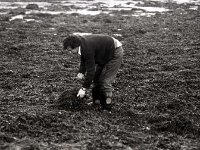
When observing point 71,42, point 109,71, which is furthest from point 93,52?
point 109,71

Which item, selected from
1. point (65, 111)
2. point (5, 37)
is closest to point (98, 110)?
point (65, 111)

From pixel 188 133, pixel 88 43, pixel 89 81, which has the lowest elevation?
pixel 188 133

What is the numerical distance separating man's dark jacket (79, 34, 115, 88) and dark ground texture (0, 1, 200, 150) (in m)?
1.13

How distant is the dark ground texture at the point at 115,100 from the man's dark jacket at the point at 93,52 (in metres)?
1.13

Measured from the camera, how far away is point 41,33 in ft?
73.5

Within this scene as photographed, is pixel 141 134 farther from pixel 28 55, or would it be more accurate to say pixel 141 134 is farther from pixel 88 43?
pixel 28 55

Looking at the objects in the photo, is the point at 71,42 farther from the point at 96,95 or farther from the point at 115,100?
the point at 115,100

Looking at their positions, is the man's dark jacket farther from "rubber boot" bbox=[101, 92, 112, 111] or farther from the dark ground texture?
the dark ground texture

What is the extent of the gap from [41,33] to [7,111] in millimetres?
14029

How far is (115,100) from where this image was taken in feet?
32.2

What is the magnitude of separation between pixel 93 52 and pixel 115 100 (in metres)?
2.28

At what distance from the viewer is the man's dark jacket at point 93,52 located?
25.6 feet

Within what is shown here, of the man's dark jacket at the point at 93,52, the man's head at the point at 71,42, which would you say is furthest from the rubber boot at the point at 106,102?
the man's head at the point at 71,42

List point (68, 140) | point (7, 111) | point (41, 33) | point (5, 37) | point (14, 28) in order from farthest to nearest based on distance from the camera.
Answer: point (14, 28) → point (41, 33) → point (5, 37) → point (7, 111) → point (68, 140)
